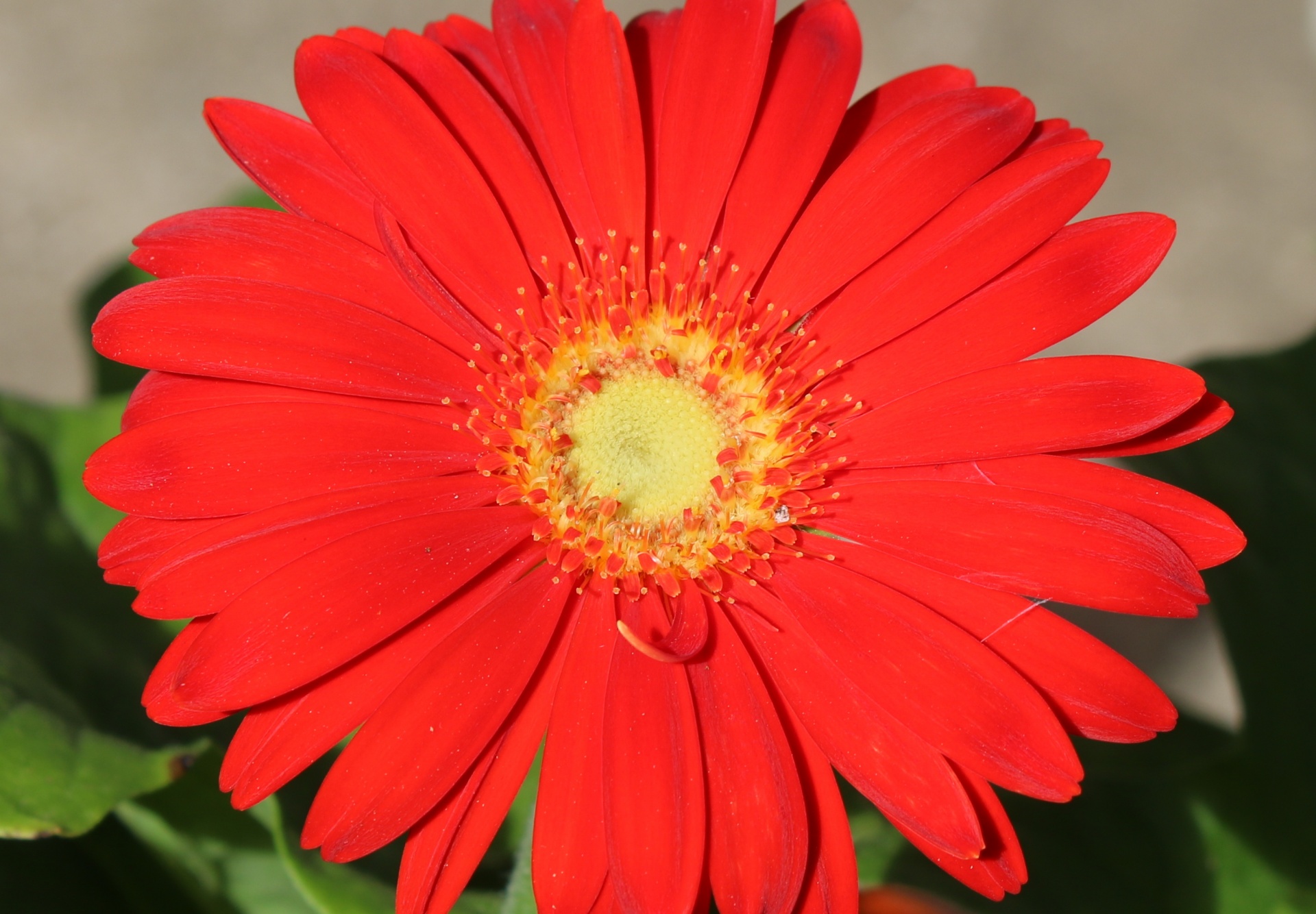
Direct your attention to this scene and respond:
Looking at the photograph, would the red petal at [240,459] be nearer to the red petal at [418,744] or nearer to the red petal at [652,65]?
the red petal at [418,744]

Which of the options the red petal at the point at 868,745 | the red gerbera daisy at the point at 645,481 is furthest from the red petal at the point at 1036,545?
the red petal at the point at 868,745

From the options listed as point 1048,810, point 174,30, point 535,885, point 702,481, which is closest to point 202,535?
point 535,885

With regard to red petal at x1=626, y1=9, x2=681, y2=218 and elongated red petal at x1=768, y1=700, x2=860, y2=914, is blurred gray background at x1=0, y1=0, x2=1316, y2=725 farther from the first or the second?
elongated red petal at x1=768, y1=700, x2=860, y2=914

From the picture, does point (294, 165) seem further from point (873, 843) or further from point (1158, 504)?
point (873, 843)

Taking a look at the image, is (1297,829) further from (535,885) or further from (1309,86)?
(1309,86)

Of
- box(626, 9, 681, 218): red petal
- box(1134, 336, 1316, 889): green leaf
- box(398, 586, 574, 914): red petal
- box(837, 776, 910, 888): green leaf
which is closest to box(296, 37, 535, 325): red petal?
box(626, 9, 681, 218): red petal
